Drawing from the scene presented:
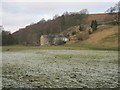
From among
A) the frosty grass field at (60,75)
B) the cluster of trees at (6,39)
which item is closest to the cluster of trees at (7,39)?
the cluster of trees at (6,39)

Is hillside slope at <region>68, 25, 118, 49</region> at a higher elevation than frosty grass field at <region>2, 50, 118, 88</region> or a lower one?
higher

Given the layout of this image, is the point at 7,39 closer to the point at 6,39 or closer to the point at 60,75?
the point at 6,39

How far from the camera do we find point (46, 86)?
7.67 metres

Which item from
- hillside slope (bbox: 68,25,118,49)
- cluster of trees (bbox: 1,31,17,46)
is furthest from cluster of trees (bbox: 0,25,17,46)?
hillside slope (bbox: 68,25,118,49)

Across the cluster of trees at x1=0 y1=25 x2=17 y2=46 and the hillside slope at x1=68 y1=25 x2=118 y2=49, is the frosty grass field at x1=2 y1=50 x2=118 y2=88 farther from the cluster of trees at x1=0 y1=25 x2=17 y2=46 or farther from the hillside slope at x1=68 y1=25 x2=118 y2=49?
the cluster of trees at x1=0 y1=25 x2=17 y2=46

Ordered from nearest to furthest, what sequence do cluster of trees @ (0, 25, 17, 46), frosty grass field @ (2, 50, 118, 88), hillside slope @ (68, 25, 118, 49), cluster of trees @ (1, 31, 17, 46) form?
frosty grass field @ (2, 50, 118, 88), hillside slope @ (68, 25, 118, 49), cluster of trees @ (0, 25, 17, 46), cluster of trees @ (1, 31, 17, 46)

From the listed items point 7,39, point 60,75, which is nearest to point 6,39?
point 7,39

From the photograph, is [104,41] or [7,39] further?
[7,39]

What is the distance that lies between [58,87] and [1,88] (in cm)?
289

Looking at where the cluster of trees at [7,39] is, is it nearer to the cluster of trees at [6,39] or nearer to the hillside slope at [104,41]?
the cluster of trees at [6,39]

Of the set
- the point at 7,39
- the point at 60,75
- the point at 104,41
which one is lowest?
the point at 60,75

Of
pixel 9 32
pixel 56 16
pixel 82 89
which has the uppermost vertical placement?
pixel 56 16

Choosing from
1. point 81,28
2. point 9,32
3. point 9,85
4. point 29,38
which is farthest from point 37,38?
point 9,85

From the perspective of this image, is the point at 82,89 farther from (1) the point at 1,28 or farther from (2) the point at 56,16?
(2) the point at 56,16
